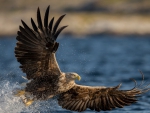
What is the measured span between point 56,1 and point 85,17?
15563 millimetres

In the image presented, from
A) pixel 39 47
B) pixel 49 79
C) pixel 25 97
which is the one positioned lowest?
pixel 25 97

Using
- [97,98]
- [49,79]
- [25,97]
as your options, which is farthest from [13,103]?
[97,98]

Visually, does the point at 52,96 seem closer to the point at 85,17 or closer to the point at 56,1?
the point at 85,17

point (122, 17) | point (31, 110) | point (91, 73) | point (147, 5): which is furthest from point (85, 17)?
point (31, 110)

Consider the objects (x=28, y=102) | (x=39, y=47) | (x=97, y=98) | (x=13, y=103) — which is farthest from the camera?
(x=13, y=103)

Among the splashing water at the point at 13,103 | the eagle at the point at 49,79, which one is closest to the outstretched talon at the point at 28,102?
the eagle at the point at 49,79

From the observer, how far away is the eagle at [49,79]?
9.97 m

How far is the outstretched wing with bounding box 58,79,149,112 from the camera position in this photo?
1059 centimetres

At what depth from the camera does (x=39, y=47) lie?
32.9 feet

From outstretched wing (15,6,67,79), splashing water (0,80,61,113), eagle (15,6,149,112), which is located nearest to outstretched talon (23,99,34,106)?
eagle (15,6,149,112)

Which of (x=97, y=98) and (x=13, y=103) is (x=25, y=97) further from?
(x=97, y=98)

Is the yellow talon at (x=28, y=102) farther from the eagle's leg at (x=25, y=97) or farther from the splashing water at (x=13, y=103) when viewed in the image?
the splashing water at (x=13, y=103)

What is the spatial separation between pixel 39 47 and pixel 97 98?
178 centimetres

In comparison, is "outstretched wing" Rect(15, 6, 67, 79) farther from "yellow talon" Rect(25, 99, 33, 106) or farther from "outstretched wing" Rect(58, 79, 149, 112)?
"outstretched wing" Rect(58, 79, 149, 112)
